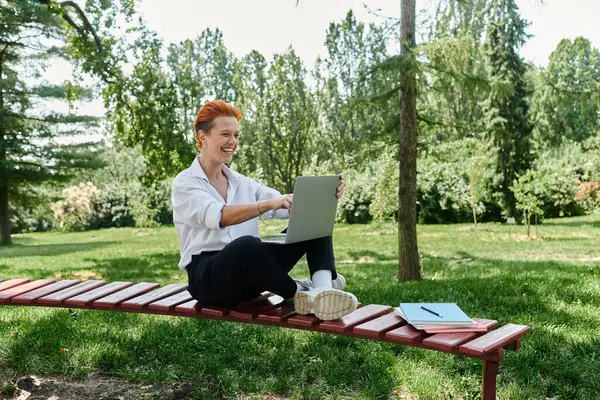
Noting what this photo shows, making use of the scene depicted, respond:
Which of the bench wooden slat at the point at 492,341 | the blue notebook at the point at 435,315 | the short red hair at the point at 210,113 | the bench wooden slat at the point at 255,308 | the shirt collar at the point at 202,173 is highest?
the short red hair at the point at 210,113

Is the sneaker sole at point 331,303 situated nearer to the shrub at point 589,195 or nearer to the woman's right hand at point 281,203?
the woman's right hand at point 281,203

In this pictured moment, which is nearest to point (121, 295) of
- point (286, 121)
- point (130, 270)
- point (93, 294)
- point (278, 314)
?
point (93, 294)

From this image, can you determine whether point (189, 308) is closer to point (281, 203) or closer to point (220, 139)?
point (281, 203)

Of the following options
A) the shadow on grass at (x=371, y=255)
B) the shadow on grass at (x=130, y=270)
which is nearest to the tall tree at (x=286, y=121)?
the shadow on grass at (x=371, y=255)

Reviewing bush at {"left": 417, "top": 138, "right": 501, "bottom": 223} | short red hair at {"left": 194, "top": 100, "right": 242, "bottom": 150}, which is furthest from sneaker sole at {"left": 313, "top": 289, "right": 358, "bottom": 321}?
bush at {"left": 417, "top": 138, "right": 501, "bottom": 223}

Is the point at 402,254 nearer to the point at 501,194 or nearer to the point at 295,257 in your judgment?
the point at 295,257

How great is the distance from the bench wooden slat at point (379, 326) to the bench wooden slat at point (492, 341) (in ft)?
1.20

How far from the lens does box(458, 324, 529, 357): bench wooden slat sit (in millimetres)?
2207

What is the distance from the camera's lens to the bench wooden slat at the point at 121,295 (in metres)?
3.25

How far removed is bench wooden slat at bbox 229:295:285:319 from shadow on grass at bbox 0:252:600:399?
461 mm

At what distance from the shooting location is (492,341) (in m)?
2.29

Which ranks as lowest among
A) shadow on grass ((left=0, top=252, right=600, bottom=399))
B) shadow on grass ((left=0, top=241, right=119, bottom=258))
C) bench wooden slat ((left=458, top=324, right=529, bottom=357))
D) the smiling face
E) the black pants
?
shadow on grass ((left=0, top=241, right=119, bottom=258))

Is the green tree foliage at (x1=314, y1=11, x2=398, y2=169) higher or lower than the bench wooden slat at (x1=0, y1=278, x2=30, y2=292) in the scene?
higher

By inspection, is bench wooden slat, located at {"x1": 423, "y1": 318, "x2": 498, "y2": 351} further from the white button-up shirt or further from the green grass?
the white button-up shirt
